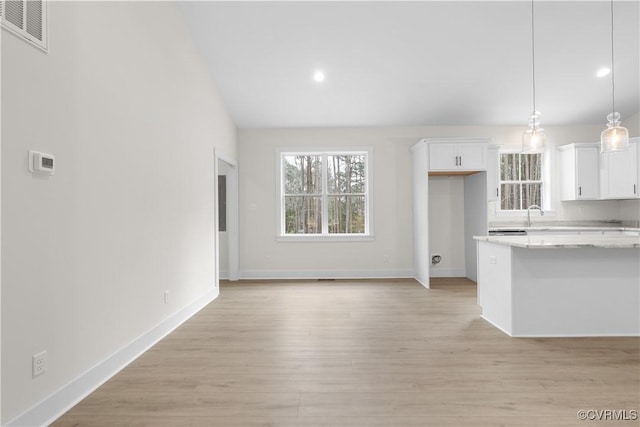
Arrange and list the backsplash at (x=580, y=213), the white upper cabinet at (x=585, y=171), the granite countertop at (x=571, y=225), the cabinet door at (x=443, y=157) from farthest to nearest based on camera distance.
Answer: the backsplash at (x=580, y=213) < the granite countertop at (x=571, y=225) < the white upper cabinet at (x=585, y=171) < the cabinet door at (x=443, y=157)

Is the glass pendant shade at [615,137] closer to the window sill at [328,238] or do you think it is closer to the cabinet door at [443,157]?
the cabinet door at [443,157]

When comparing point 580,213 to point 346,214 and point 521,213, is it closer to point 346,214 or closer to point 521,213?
point 521,213

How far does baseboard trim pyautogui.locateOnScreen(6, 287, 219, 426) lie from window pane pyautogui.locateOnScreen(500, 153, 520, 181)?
566 centimetres

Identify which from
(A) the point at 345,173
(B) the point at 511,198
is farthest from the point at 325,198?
(B) the point at 511,198

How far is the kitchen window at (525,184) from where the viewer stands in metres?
6.37

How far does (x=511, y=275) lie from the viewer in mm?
3318

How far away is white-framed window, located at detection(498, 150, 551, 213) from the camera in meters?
6.36

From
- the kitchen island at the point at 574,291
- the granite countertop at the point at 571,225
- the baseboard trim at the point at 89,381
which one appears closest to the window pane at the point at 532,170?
the granite countertop at the point at 571,225

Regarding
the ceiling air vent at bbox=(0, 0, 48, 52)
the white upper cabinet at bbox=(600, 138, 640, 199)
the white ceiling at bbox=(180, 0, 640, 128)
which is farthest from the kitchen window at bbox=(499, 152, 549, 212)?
the ceiling air vent at bbox=(0, 0, 48, 52)

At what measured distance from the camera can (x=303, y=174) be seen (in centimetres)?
662

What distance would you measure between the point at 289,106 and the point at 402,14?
7.24 ft

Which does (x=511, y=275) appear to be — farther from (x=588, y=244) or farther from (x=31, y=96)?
(x=31, y=96)

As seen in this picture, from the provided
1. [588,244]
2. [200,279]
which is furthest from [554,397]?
[200,279]

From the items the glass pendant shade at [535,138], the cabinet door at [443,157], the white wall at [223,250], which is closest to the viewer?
the glass pendant shade at [535,138]
